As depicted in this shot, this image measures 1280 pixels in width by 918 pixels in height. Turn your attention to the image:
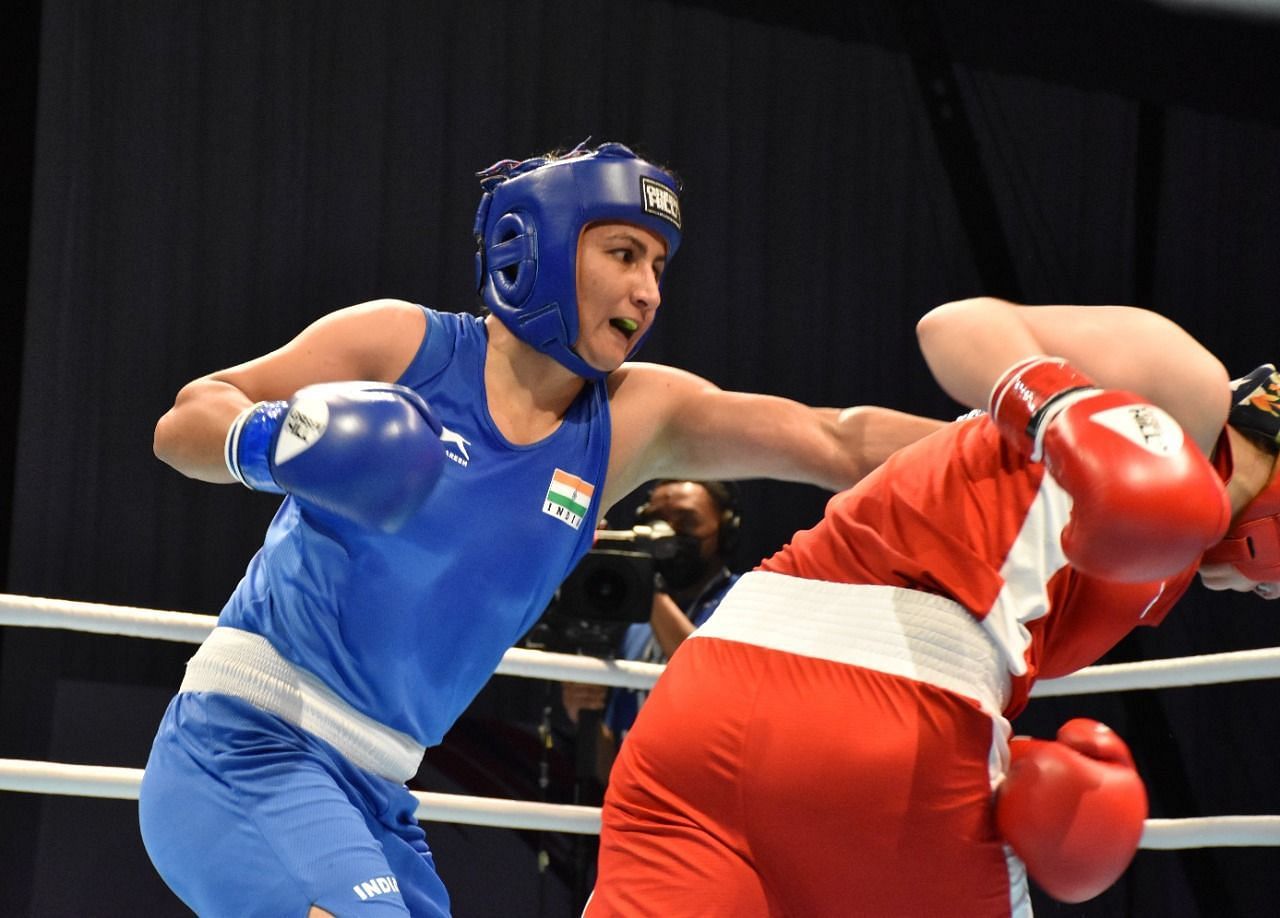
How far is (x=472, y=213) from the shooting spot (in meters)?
5.91

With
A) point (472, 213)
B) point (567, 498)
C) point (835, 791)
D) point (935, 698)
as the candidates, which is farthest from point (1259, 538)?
point (472, 213)

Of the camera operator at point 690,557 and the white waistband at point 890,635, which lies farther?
the camera operator at point 690,557

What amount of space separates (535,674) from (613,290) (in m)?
0.85

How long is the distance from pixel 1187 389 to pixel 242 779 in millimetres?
1137

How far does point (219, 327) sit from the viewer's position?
5.49 metres

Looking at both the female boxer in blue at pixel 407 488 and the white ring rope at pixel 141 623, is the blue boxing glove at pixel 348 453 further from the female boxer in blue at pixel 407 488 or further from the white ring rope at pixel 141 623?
the white ring rope at pixel 141 623

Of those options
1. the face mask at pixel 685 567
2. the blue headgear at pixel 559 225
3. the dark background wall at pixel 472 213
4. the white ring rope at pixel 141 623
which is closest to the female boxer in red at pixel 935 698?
the blue headgear at pixel 559 225

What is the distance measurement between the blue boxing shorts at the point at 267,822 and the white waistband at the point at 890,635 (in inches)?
20.5

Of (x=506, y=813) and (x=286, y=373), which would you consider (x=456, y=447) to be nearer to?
(x=286, y=373)

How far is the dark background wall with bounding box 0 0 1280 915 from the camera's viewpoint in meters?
5.02

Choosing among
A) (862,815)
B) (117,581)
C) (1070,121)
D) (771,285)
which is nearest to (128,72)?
(117,581)

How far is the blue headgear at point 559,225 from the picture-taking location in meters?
2.03

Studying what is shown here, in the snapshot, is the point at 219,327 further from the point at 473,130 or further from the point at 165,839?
the point at 165,839

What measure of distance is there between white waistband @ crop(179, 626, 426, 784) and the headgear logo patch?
78 centimetres
